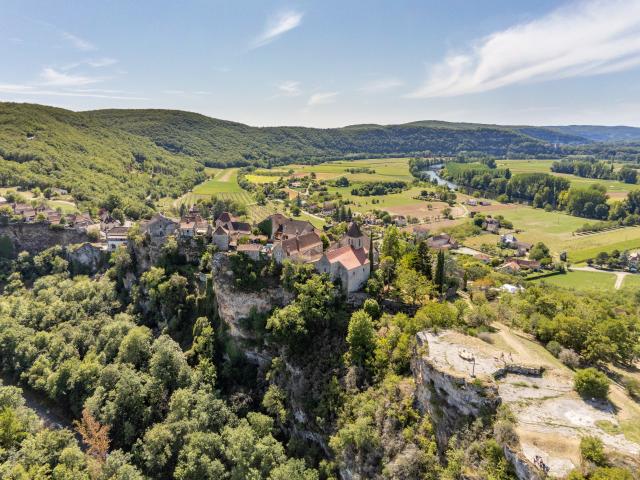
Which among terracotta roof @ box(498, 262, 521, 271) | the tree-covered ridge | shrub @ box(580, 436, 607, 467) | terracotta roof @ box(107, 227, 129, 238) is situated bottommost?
terracotta roof @ box(498, 262, 521, 271)

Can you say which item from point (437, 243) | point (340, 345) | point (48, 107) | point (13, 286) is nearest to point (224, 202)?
point (13, 286)

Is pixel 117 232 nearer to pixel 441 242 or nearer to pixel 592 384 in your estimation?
pixel 441 242

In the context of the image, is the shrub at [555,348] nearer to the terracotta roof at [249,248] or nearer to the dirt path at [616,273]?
the terracotta roof at [249,248]

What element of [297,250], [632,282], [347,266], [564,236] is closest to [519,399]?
[347,266]

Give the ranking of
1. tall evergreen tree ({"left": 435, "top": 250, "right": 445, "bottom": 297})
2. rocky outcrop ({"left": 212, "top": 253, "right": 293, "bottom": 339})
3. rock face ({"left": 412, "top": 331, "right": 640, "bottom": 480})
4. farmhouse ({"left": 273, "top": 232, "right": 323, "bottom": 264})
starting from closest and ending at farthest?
1. rock face ({"left": 412, "top": 331, "right": 640, "bottom": 480})
2. tall evergreen tree ({"left": 435, "top": 250, "right": 445, "bottom": 297})
3. rocky outcrop ({"left": 212, "top": 253, "right": 293, "bottom": 339})
4. farmhouse ({"left": 273, "top": 232, "right": 323, "bottom": 264})

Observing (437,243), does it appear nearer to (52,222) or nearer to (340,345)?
(340,345)

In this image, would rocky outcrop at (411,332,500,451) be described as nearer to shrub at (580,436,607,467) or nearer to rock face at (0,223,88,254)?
shrub at (580,436,607,467)

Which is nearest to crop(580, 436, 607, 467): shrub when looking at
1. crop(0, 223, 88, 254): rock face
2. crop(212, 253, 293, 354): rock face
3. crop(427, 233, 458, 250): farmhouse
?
crop(212, 253, 293, 354): rock face
